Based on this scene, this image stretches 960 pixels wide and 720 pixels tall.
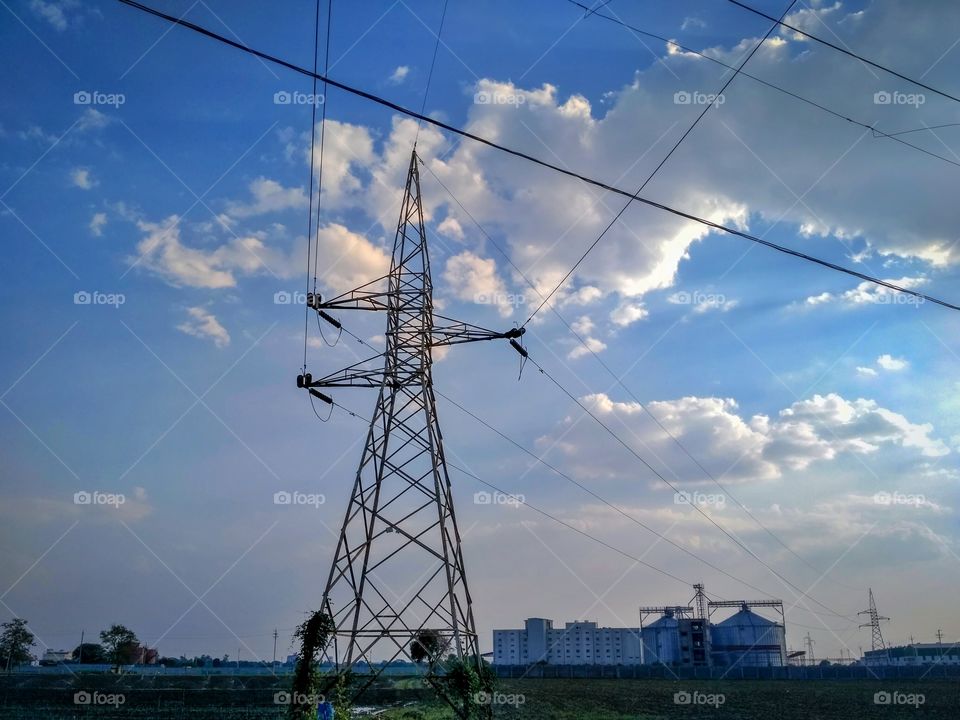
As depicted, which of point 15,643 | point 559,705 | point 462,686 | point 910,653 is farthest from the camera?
point 910,653

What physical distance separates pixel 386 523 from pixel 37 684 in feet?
202

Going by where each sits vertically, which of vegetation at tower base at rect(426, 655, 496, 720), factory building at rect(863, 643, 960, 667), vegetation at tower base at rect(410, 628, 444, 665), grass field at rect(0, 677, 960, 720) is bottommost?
factory building at rect(863, 643, 960, 667)

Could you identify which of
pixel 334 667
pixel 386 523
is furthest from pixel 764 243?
pixel 334 667

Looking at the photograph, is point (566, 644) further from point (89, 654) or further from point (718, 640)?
point (89, 654)

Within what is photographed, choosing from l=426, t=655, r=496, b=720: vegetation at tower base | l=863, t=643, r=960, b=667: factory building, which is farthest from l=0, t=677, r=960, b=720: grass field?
l=863, t=643, r=960, b=667: factory building

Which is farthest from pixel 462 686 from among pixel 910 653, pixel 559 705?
pixel 910 653

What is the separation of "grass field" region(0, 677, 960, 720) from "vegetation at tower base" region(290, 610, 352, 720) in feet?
35.0

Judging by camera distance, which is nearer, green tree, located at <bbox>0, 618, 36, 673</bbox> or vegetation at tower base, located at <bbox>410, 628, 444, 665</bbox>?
vegetation at tower base, located at <bbox>410, 628, 444, 665</bbox>

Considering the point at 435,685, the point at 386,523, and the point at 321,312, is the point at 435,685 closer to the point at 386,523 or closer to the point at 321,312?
the point at 386,523

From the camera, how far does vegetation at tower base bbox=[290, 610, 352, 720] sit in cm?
1789

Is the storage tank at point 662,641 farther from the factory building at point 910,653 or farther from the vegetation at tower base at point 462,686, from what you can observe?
the vegetation at tower base at point 462,686

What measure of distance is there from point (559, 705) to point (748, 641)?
269ft

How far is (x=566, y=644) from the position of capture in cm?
13650

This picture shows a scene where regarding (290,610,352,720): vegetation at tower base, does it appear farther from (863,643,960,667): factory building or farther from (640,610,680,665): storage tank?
(863,643,960,667): factory building
